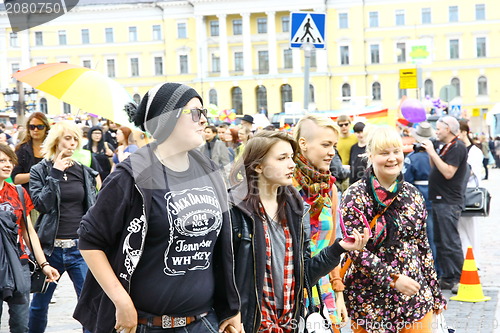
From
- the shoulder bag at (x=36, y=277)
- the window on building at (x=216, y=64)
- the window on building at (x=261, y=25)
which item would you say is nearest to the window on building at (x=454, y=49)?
the window on building at (x=261, y=25)

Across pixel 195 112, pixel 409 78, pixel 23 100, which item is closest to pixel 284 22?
pixel 409 78

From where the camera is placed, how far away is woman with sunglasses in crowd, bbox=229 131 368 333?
333 centimetres

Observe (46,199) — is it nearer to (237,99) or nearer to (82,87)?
(82,87)

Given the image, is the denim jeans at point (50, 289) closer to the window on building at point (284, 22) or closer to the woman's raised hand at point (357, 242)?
the woman's raised hand at point (357, 242)

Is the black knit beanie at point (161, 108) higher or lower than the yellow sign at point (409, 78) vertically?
lower

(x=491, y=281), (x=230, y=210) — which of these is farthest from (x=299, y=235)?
(x=491, y=281)

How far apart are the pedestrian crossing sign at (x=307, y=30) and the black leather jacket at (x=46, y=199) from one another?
Result: 3.64m

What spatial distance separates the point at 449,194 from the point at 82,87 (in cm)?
563

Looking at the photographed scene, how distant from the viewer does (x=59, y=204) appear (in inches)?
231

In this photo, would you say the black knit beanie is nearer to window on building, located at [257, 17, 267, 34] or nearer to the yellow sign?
the yellow sign

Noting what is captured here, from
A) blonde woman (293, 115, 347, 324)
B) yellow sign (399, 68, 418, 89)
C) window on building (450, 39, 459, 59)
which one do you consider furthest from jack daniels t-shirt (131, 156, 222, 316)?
window on building (450, 39, 459, 59)

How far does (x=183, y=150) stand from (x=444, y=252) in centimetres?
597

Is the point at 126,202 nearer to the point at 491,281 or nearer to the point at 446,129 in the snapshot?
the point at 446,129

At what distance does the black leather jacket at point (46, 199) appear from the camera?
18.8ft
